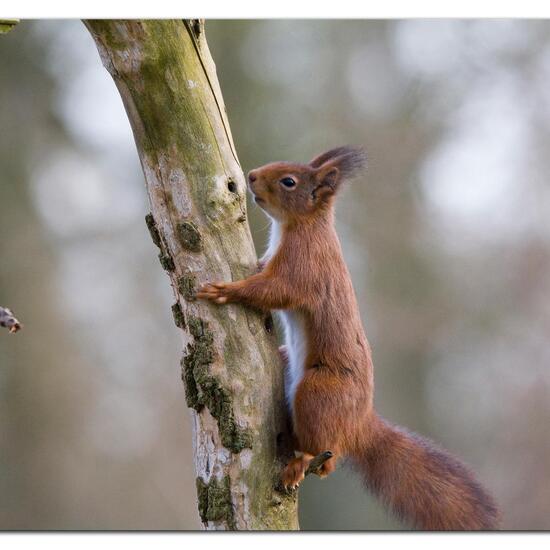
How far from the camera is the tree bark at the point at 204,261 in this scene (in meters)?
2.76

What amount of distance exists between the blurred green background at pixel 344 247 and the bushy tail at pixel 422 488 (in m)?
0.22

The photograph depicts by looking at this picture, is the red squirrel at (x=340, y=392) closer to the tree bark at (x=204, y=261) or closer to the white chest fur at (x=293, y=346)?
the white chest fur at (x=293, y=346)

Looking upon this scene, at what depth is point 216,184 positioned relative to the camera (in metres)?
2.81

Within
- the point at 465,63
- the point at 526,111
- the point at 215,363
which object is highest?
the point at 465,63

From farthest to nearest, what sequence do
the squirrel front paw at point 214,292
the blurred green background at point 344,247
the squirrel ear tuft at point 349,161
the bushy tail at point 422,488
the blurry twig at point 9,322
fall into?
the blurred green background at point 344,247 < the squirrel ear tuft at point 349,161 < the bushy tail at point 422,488 < the squirrel front paw at point 214,292 < the blurry twig at point 9,322

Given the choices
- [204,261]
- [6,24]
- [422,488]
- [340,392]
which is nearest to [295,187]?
[204,261]

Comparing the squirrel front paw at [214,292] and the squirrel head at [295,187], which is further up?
the squirrel head at [295,187]

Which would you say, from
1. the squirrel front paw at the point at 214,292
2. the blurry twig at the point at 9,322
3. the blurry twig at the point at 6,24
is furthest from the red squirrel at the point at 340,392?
the blurry twig at the point at 6,24

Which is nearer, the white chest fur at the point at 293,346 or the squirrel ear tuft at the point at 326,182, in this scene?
the white chest fur at the point at 293,346

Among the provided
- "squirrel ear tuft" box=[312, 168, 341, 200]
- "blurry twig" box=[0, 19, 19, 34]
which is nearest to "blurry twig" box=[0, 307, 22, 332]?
"squirrel ear tuft" box=[312, 168, 341, 200]

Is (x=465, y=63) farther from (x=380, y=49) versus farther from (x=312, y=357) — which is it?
(x=312, y=357)

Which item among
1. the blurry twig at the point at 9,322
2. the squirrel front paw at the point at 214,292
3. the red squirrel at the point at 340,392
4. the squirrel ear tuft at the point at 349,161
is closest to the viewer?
the blurry twig at the point at 9,322

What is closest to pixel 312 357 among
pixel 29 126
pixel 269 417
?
pixel 269 417
